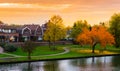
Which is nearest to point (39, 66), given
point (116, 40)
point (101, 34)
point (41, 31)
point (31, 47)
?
point (31, 47)

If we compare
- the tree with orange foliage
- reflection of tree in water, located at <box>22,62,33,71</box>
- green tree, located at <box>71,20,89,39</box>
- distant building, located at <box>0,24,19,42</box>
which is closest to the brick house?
distant building, located at <box>0,24,19,42</box>

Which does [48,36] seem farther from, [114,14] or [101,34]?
[114,14]

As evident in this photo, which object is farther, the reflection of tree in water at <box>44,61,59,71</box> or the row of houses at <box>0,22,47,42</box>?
the row of houses at <box>0,22,47,42</box>

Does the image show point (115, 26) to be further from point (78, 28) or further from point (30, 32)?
point (30, 32)

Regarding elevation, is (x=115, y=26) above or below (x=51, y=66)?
above

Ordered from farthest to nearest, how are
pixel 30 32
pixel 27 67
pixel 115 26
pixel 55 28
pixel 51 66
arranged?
1. pixel 30 32
2. pixel 115 26
3. pixel 55 28
4. pixel 51 66
5. pixel 27 67

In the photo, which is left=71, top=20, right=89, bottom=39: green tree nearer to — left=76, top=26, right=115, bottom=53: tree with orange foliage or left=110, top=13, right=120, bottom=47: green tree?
left=110, top=13, right=120, bottom=47: green tree

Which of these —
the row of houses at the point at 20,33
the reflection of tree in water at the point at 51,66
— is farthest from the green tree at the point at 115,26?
the reflection of tree in water at the point at 51,66

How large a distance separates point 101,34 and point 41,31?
51.0 m

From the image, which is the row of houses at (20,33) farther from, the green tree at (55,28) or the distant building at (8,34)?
the green tree at (55,28)

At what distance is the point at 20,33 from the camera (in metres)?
157

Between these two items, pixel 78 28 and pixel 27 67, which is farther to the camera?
pixel 78 28

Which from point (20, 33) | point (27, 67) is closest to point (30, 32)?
point (20, 33)

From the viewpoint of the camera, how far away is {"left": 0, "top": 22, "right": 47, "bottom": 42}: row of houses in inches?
5832
